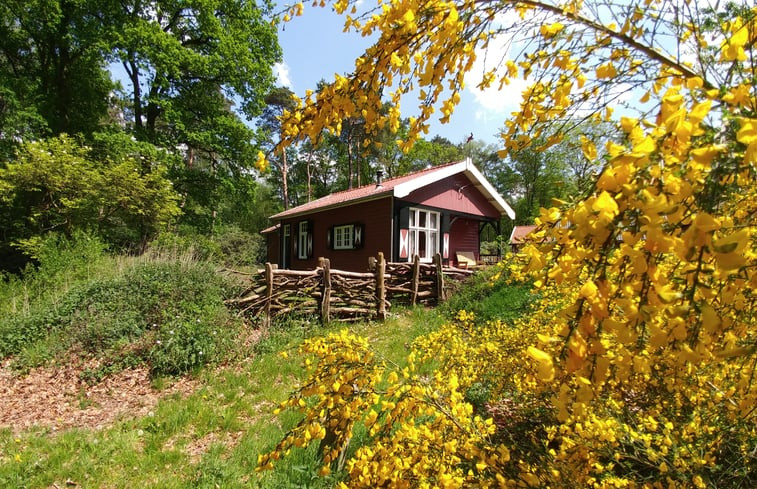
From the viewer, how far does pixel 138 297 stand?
577 centimetres

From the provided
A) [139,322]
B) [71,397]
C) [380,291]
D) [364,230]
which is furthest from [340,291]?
[364,230]

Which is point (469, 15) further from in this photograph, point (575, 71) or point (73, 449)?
point (73, 449)

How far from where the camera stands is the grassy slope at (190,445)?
9.21 ft

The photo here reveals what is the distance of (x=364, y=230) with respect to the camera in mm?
11617

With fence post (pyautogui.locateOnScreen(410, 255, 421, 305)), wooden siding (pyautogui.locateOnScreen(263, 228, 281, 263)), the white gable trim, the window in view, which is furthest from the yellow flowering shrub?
wooden siding (pyautogui.locateOnScreen(263, 228, 281, 263))

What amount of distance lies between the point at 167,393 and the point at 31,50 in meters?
16.6

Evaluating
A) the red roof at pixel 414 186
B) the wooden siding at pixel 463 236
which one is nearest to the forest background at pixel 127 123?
the red roof at pixel 414 186

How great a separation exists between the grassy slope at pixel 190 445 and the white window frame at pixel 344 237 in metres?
7.52

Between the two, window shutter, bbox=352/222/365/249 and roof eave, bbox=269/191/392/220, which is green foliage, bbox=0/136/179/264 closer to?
roof eave, bbox=269/191/392/220

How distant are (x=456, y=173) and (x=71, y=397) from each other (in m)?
11.3

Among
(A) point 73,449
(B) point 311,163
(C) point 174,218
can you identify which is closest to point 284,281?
(A) point 73,449

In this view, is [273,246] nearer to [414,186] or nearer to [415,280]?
[414,186]

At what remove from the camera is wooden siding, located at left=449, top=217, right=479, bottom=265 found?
13.9m

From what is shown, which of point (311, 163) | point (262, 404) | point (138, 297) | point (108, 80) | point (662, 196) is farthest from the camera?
point (311, 163)
